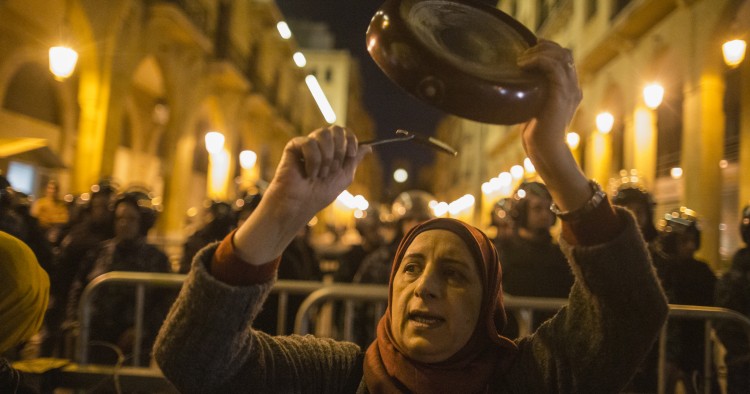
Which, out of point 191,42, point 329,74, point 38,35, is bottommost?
point 38,35

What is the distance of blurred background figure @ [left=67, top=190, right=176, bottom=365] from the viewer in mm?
3615

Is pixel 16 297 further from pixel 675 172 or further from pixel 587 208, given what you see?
pixel 675 172

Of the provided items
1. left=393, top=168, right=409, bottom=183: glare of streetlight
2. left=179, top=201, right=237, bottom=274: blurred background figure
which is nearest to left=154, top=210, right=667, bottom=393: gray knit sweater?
left=179, top=201, right=237, bottom=274: blurred background figure

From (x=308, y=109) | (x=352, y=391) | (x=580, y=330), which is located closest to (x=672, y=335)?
(x=580, y=330)

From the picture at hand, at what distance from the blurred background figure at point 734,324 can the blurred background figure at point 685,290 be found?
0.20m

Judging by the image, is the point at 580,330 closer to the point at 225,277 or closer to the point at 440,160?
the point at 225,277

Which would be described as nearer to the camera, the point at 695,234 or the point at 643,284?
the point at 643,284

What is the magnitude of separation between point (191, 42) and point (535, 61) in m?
16.4

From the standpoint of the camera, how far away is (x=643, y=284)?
141 centimetres

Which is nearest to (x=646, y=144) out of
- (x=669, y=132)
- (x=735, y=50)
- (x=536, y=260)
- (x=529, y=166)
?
(x=669, y=132)

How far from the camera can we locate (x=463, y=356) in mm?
1534

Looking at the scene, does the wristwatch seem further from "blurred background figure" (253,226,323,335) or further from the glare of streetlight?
the glare of streetlight

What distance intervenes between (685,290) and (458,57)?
3.42 m

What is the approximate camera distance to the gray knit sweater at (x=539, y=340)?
134cm
